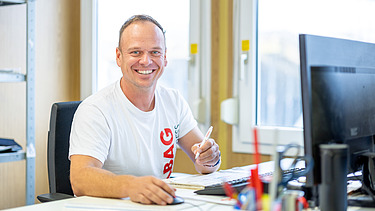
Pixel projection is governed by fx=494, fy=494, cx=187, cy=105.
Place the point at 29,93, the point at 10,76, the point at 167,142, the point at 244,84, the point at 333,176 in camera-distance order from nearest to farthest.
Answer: the point at 333,176 < the point at 167,142 < the point at 10,76 < the point at 29,93 < the point at 244,84

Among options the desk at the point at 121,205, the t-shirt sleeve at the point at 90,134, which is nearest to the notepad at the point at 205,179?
the desk at the point at 121,205

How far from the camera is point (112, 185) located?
1390mm

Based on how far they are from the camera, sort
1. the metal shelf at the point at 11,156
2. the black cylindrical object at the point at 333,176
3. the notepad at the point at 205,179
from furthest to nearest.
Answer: the metal shelf at the point at 11,156 < the notepad at the point at 205,179 < the black cylindrical object at the point at 333,176

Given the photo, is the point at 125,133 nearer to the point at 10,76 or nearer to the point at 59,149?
the point at 59,149

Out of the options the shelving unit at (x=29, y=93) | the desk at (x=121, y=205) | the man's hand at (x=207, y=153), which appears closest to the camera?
the desk at (x=121, y=205)

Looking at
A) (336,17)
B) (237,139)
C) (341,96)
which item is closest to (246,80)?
(237,139)

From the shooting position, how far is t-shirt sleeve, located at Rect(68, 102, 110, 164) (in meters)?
1.61

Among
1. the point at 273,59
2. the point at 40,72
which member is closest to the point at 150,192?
the point at 273,59

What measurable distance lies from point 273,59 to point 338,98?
1450 millimetres

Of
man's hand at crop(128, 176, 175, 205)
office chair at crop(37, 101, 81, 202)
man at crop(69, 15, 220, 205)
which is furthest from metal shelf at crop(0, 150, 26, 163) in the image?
man's hand at crop(128, 176, 175, 205)

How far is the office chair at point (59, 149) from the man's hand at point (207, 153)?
49cm

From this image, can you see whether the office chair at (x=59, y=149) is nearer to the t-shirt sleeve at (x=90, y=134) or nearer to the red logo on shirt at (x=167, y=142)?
the t-shirt sleeve at (x=90, y=134)

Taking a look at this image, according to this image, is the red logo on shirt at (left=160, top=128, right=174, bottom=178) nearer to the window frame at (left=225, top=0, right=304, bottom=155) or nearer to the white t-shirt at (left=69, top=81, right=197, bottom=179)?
the white t-shirt at (left=69, top=81, right=197, bottom=179)

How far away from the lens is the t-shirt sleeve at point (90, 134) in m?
1.61
